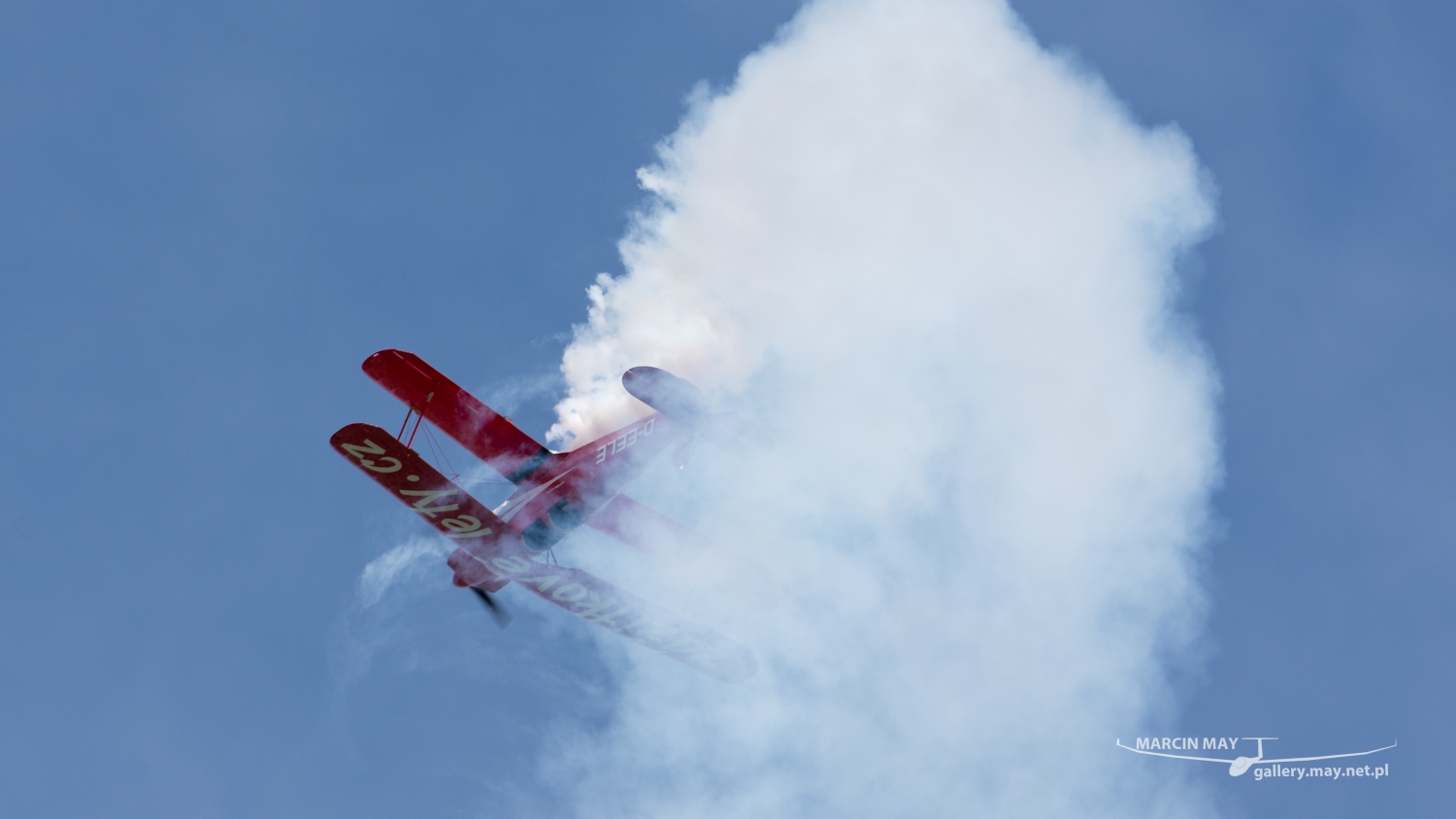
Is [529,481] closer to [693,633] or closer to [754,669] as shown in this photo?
[693,633]

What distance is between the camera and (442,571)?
35156 mm

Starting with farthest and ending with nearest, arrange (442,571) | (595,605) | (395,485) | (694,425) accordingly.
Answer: (442,571) → (595,605) → (694,425) → (395,485)

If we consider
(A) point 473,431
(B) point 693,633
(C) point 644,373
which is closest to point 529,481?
(A) point 473,431

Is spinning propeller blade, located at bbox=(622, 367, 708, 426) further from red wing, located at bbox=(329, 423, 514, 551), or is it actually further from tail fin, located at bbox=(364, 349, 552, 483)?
red wing, located at bbox=(329, 423, 514, 551)

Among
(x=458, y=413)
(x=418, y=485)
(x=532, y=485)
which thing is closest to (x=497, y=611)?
(x=532, y=485)

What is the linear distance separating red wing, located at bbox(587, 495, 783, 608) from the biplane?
0.04 metres

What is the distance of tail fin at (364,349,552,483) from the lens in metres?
28.3

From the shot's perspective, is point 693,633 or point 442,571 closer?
point 693,633

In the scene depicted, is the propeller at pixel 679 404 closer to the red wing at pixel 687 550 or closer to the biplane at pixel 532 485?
the biplane at pixel 532 485

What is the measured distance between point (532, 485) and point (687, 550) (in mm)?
4425

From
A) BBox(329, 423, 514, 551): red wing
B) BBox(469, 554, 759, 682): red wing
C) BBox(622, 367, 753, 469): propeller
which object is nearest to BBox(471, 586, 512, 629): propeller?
BBox(469, 554, 759, 682): red wing

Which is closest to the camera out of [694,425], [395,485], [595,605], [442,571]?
[395,485]

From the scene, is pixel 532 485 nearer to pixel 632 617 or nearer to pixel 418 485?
pixel 418 485

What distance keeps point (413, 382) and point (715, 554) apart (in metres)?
8.00
